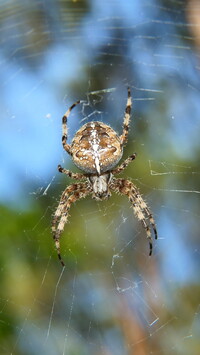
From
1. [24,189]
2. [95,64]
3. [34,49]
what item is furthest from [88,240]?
[34,49]

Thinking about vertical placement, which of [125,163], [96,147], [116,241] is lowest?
[116,241]

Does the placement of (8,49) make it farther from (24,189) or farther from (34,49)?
(24,189)

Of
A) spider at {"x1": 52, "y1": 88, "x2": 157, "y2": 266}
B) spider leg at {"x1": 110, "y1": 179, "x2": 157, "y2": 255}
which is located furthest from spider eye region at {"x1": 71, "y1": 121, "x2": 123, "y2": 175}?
spider leg at {"x1": 110, "y1": 179, "x2": 157, "y2": 255}

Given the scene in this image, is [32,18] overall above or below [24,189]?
above

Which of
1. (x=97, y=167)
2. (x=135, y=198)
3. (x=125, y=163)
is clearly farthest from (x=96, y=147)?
(x=135, y=198)

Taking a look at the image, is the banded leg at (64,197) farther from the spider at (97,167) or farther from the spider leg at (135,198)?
the spider leg at (135,198)

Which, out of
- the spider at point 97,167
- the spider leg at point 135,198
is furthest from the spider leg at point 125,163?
the spider leg at point 135,198

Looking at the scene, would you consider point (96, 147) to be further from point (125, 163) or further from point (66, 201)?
point (66, 201)

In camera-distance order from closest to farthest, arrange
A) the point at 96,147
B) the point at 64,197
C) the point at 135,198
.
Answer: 1. the point at 96,147
2. the point at 135,198
3. the point at 64,197
